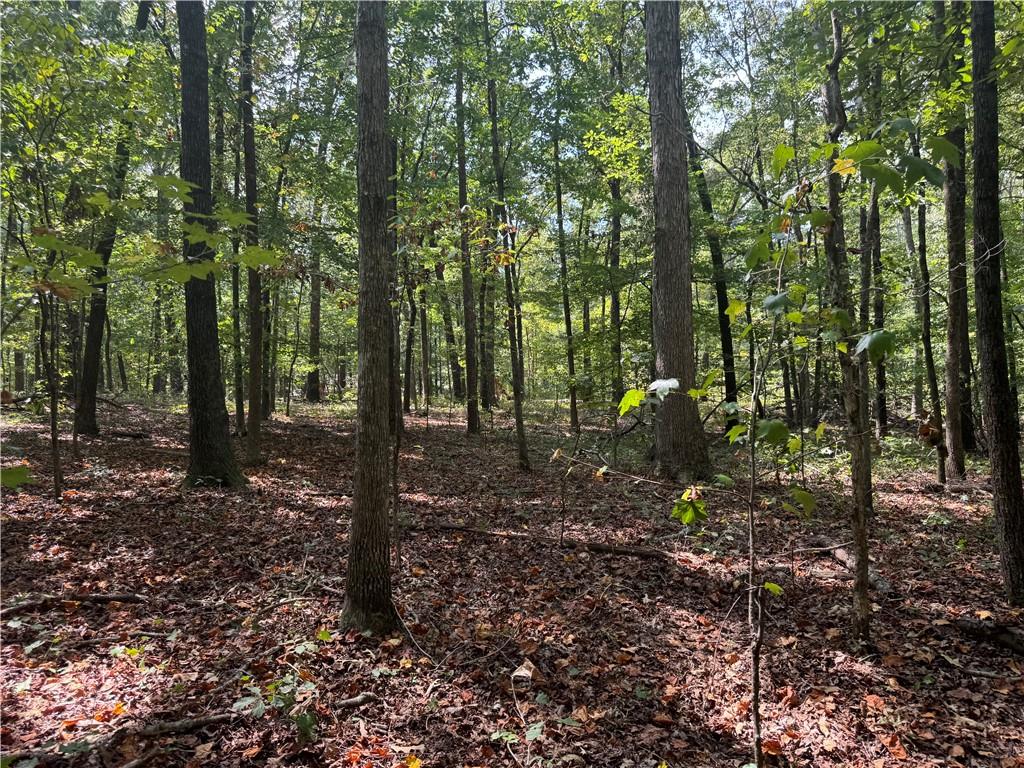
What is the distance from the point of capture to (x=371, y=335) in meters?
3.84

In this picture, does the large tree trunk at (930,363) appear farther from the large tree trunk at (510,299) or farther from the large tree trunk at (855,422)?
the large tree trunk at (510,299)

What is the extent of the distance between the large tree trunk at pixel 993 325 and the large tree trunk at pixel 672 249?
3.85 meters

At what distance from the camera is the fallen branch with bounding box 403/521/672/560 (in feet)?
18.8

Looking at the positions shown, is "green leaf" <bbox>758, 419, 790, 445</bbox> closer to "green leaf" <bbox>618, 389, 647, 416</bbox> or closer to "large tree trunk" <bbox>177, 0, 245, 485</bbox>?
"green leaf" <bbox>618, 389, 647, 416</bbox>

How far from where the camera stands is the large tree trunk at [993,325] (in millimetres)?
4270

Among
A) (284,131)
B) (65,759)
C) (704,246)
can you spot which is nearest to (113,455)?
(284,131)

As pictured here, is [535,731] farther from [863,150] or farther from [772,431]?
[863,150]

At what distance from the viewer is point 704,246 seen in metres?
15.6

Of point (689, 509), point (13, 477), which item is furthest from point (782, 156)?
point (13, 477)

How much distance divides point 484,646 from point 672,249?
21.2ft

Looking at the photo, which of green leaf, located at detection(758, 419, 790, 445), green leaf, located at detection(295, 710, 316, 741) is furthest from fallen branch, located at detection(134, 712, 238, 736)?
green leaf, located at detection(758, 419, 790, 445)

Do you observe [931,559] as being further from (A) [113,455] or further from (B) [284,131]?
(B) [284,131]

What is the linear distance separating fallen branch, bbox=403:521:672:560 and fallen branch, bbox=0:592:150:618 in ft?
9.38

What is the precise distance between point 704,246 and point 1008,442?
12322mm
